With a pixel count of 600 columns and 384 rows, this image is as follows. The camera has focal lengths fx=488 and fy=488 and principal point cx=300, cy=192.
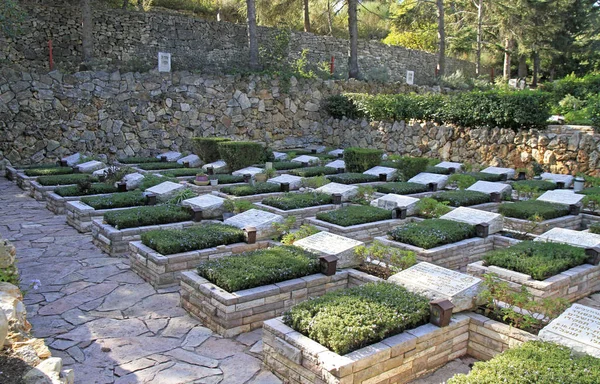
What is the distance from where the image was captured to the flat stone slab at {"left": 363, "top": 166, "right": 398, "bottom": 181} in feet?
38.6

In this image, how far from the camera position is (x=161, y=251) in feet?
19.5

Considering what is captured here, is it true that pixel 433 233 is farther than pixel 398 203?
No

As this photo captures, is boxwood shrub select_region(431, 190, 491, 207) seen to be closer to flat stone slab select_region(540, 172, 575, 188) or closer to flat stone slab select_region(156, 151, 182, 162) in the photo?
flat stone slab select_region(540, 172, 575, 188)

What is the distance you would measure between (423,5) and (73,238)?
23308 millimetres

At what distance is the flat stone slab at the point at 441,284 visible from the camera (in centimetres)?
450

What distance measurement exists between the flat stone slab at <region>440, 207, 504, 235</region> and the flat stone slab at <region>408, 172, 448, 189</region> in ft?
9.99

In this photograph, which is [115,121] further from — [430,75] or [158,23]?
[430,75]

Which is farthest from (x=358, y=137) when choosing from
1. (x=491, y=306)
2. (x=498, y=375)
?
(x=498, y=375)

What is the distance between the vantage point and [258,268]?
5121 millimetres

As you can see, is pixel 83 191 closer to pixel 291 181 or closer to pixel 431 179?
pixel 291 181

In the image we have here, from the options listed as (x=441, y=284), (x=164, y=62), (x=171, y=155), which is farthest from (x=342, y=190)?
(x=164, y=62)

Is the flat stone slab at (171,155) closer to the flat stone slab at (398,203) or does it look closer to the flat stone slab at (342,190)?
the flat stone slab at (342,190)

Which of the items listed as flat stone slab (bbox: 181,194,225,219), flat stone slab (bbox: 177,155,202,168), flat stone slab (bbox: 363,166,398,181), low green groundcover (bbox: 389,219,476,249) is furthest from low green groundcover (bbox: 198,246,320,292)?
flat stone slab (bbox: 177,155,202,168)

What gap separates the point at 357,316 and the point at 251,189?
617cm
